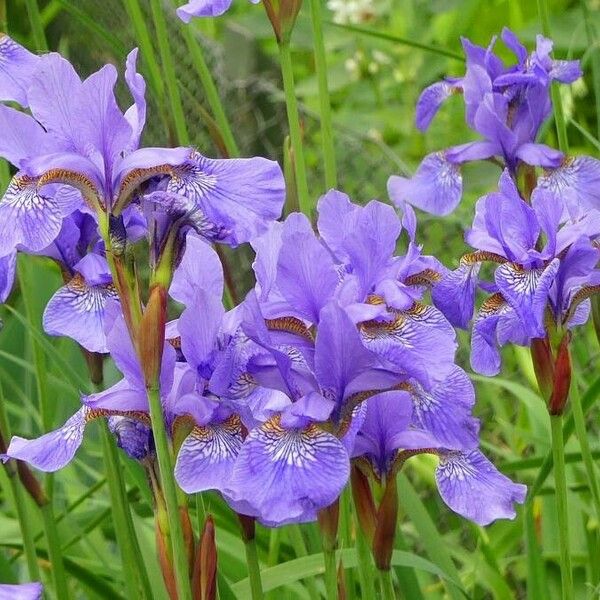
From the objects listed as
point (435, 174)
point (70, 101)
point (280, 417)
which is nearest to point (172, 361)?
point (280, 417)

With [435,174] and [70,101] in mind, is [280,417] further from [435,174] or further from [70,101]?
[435,174]

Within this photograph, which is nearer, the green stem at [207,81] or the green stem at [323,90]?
the green stem at [323,90]

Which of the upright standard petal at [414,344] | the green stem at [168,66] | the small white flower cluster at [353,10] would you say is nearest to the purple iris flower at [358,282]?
the upright standard petal at [414,344]

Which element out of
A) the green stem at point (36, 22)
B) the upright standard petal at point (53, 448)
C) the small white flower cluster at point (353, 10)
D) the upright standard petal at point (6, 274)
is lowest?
the upright standard petal at point (53, 448)

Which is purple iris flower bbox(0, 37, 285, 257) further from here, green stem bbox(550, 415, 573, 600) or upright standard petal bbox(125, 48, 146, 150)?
green stem bbox(550, 415, 573, 600)

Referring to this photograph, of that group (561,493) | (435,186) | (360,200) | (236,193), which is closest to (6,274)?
(236,193)

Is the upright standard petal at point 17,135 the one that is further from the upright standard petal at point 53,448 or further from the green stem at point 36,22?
the green stem at point 36,22
